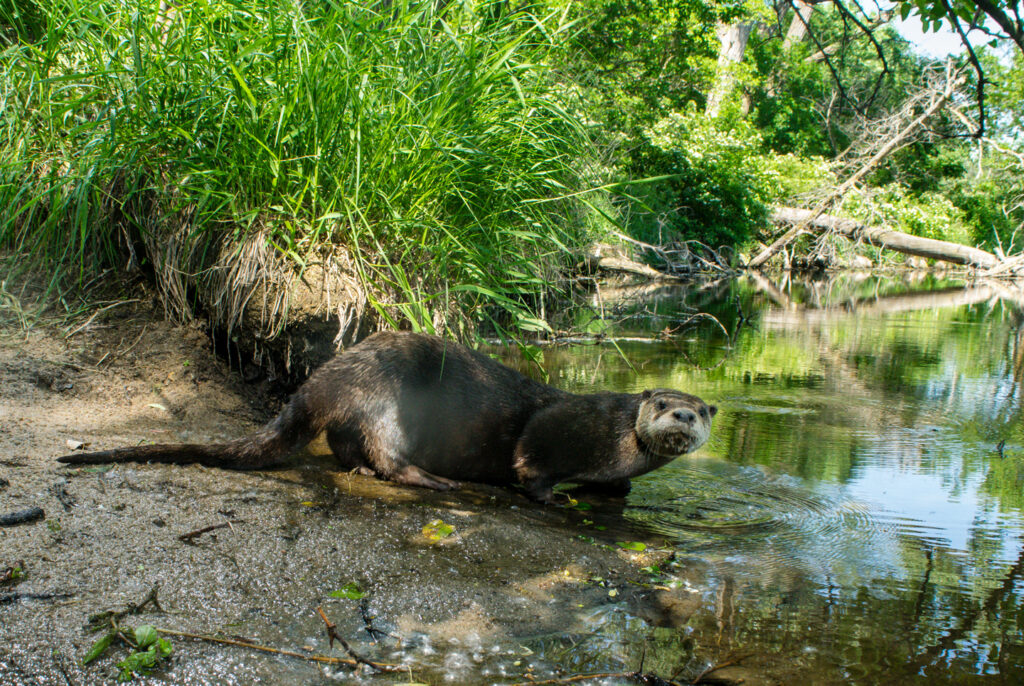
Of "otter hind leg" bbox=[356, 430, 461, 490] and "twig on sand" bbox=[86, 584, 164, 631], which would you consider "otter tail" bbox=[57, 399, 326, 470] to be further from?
"twig on sand" bbox=[86, 584, 164, 631]

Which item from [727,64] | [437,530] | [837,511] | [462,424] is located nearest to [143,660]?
[437,530]

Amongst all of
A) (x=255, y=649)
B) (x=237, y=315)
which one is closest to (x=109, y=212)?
(x=237, y=315)

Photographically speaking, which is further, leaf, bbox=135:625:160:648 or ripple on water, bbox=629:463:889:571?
ripple on water, bbox=629:463:889:571

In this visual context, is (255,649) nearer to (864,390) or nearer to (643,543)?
(643,543)

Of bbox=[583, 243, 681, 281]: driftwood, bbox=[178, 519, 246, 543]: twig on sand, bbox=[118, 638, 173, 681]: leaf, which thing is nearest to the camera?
bbox=[118, 638, 173, 681]: leaf

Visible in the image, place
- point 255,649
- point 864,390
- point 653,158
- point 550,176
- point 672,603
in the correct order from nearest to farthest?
point 255,649
point 672,603
point 550,176
point 864,390
point 653,158

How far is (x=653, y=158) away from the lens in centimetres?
1980

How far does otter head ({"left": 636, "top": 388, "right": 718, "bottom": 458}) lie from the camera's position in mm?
3660

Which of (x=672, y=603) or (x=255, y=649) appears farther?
(x=672, y=603)

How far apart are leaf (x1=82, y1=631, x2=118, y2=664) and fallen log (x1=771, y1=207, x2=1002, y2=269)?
798 inches

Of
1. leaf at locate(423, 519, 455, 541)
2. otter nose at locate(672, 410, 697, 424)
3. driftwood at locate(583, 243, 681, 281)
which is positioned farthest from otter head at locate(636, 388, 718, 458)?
driftwood at locate(583, 243, 681, 281)

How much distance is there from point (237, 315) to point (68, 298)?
1.09 metres

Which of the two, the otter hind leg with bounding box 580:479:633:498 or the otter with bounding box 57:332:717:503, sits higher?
the otter with bounding box 57:332:717:503

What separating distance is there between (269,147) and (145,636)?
2.65 meters
